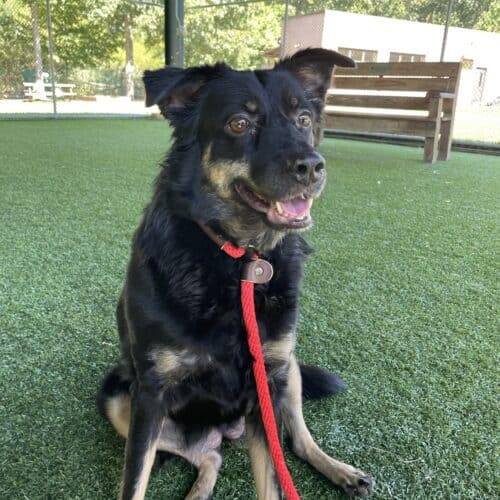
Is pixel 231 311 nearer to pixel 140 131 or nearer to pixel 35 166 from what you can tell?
pixel 35 166

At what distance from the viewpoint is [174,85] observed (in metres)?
1.73

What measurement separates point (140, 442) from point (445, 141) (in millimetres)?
8449

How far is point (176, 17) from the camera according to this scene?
37.5ft

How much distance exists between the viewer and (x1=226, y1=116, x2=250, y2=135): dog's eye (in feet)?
5.95

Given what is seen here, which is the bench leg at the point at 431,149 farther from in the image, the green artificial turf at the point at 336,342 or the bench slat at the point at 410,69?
the green artificial turf at the point at 336,342

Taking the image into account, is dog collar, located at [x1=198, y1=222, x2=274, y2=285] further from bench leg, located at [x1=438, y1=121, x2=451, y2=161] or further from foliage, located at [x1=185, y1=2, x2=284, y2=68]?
foliage, located at [x1=185, y1=2, x2=284, y2=68]

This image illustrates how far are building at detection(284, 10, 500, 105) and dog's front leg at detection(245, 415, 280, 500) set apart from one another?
1171cm

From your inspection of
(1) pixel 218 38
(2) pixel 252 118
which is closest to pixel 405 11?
(1) pixel 218 38

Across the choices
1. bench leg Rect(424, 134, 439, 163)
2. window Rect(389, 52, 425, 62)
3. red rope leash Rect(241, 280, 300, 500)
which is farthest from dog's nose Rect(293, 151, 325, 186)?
window Rect(389, 52, 425, 62)

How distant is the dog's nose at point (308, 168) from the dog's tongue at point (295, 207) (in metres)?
0.08

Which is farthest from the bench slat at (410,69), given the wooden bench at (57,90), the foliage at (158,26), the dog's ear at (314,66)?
the wooden bench at (57,90)

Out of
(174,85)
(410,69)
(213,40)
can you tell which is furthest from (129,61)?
(174,85)

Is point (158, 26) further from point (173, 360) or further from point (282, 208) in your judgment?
point (173, 360)

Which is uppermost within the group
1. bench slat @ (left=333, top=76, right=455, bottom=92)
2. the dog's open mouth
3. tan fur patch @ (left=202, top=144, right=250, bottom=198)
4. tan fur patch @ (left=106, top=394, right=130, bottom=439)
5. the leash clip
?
bench slat @ (left=333, top=76, right=455, bottom=92)
